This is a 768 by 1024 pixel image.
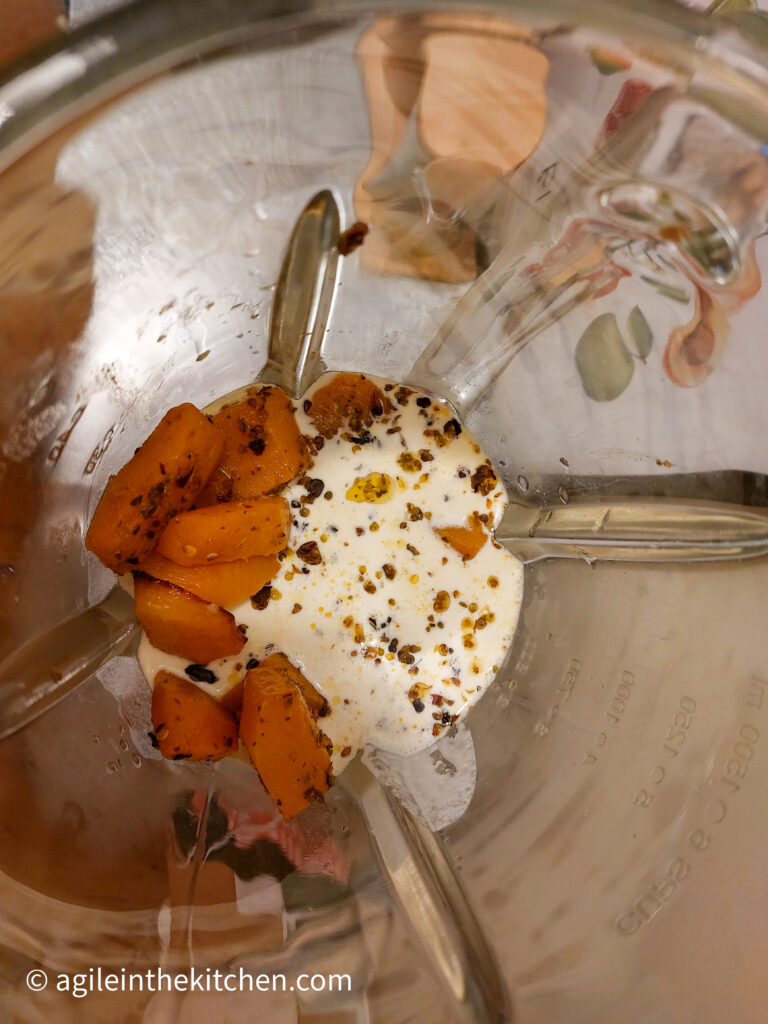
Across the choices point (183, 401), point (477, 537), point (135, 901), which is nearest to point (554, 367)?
point (477, 537)

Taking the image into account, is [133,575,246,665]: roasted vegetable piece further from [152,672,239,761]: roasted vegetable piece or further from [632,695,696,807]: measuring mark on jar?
[632,695,696,807]: measuring mark on jar

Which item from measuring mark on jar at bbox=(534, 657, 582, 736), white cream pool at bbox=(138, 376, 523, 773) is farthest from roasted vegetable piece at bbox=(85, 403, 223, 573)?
measuring mark on jar at bbox=(534, 657, 582, 736)

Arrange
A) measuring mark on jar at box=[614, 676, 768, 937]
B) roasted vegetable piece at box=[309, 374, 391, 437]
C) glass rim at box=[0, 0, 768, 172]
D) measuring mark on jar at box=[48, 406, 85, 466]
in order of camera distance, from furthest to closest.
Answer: roasted vegetable piece at box=[309, 374, 391, 437] → measuring mark on jar at box=[48, 406, 85, 466] → measuring mark on jar at box=[614, 676, 768, 937] → glass rim at box=[0, 0, 768, 172]

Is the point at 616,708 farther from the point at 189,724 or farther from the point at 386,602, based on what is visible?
the point at 189,724

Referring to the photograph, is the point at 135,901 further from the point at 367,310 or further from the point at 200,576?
the point at 367,310

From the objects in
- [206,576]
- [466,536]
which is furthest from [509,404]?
[206,576]

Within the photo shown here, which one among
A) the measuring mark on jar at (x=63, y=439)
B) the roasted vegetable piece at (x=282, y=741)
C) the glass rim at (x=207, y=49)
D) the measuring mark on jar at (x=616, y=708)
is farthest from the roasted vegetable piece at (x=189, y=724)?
the glass rim at (x=207, y=49)
